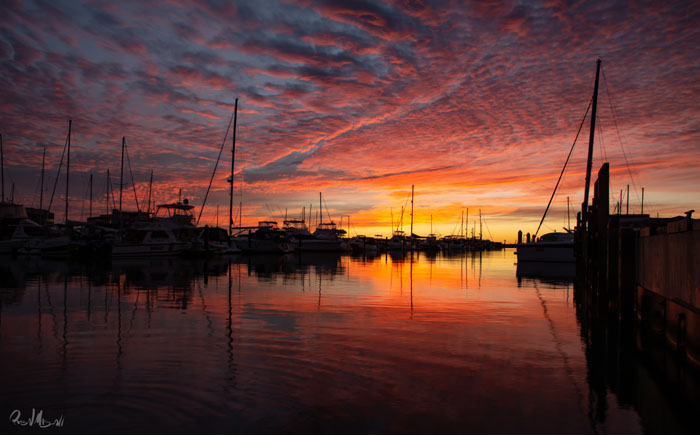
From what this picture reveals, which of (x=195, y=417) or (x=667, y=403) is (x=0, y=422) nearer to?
(x=195, y=417)

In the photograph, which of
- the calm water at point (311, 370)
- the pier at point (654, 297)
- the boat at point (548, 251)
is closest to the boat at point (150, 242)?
the calm water at point (311, 370)

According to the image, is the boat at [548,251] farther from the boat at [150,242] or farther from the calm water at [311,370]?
the boat at [150,242]

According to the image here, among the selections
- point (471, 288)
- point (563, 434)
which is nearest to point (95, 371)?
point (563, 434)

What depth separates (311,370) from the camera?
8.20 m

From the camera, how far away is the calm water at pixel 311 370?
6.20m

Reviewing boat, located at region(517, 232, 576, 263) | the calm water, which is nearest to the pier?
the calm water

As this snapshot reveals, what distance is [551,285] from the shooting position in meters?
24.9

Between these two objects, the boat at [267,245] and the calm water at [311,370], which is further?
the boat at [267,245]

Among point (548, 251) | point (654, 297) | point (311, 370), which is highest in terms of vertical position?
point (548, 251)

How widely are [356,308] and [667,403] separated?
9108mm

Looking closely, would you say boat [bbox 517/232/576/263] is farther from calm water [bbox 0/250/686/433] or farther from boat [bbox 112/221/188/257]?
boat [bbox 112/221/188/257]

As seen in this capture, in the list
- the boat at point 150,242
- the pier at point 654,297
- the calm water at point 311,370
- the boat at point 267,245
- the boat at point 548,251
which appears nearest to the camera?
the calm water at point 311,370

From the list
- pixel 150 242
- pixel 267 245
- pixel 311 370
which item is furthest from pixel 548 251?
pixel 311 370

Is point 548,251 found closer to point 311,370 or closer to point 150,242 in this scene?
point 150,242
